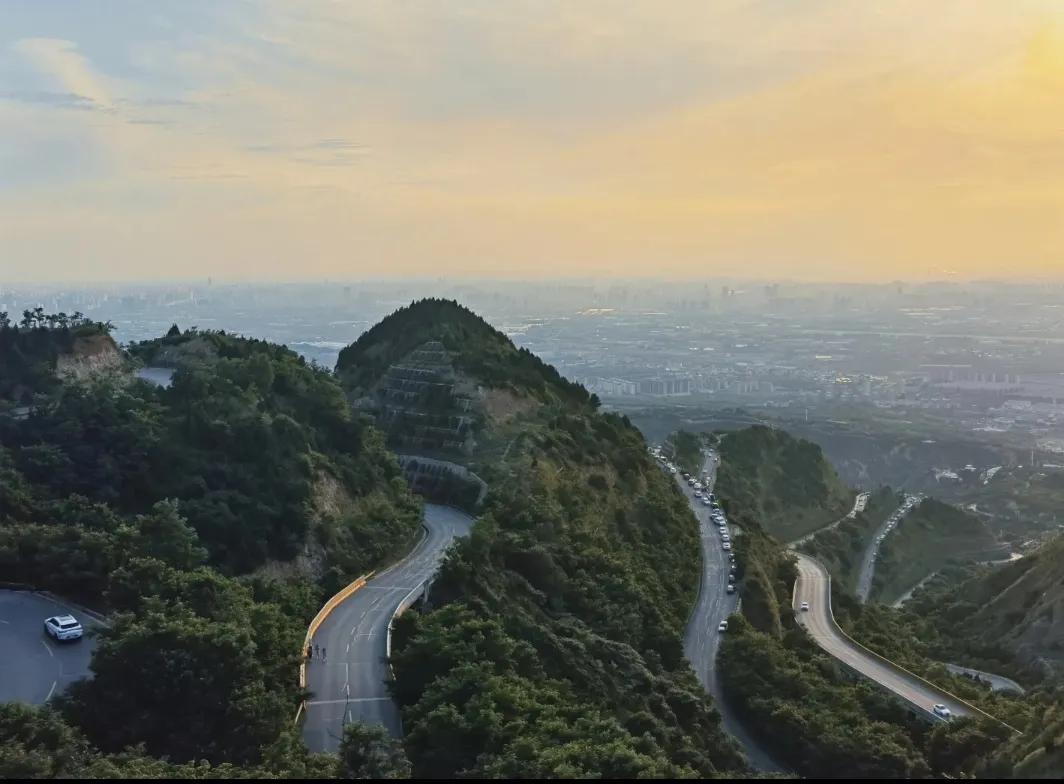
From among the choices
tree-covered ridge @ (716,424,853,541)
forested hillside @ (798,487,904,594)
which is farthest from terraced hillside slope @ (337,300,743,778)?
tree-covered ridge @ (716,424,853,541)

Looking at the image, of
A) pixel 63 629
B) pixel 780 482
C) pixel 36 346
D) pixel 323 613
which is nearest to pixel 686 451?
pixel 780 482

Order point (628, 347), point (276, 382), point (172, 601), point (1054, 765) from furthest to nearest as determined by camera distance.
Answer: point (628, 347) → point (276, 382) → point (172, 601) → point (1054, 765)

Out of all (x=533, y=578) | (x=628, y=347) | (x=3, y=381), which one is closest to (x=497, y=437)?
(x=533, y=578)

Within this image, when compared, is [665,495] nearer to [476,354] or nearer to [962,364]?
[476,354]

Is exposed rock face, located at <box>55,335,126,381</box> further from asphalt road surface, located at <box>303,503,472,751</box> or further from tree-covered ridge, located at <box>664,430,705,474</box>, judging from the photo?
tree-covered ridge, located at <box>664,430,705,474</box>

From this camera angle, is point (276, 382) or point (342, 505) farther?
point (276, 382)
